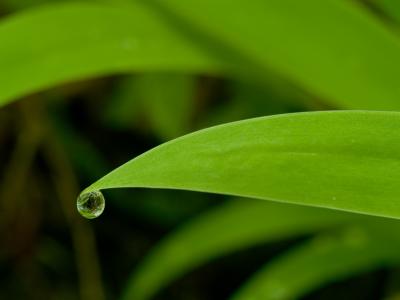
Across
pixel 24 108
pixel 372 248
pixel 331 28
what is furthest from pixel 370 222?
pixel 24 108

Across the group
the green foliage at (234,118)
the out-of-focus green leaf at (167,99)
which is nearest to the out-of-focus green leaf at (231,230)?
the green foliage at (234,118)

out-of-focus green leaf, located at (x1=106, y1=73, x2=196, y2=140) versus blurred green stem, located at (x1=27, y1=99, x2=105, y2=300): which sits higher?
out-of-focus green leaf, located at (x1=106, y1=73, x2=196, y2=140)

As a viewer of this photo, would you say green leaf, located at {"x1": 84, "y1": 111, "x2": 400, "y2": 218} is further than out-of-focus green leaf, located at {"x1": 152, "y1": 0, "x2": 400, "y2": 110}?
No

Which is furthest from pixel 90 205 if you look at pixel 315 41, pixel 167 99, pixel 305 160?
pixel 167 99

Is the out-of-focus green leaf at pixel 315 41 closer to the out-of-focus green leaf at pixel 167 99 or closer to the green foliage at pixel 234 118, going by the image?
the green foliage at pixel 234 118

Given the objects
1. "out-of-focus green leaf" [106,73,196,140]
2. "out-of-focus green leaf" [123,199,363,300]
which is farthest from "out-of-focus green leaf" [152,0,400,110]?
"out-of-focus green leaf" [106,73,196,140]

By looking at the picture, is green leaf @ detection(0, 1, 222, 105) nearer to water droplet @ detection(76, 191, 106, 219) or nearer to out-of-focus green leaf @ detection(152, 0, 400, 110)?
out-of-focus green leaf @ detection(152, 0, 400, 110)

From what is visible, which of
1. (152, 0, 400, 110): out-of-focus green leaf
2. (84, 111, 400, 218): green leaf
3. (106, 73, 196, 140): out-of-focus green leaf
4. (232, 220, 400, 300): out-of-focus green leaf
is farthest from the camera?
(106, 73, 196, 140): out-of-focus green leaf
